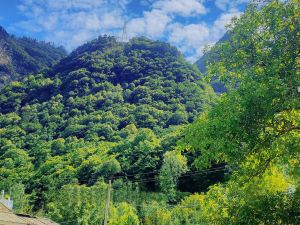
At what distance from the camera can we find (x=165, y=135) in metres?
102

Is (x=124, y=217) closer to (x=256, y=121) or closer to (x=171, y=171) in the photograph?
(x=171, y=171)

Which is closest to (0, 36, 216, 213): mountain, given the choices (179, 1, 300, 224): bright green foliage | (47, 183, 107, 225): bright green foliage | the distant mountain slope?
the distant mountain slope

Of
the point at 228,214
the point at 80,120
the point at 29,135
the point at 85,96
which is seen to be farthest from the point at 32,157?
the point at 228,214

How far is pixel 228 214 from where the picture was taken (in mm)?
12000

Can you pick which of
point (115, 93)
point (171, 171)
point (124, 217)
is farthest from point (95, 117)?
point (124, 217)

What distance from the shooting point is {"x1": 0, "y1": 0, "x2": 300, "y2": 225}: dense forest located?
11.1 m

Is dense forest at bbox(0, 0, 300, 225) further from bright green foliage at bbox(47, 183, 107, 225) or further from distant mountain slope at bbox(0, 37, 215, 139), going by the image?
distant mountain slope at bbox(0, 37, 215, 139)

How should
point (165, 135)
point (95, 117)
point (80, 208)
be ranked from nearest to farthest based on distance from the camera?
point (80, 208), point (165, 135), point (95, 117)

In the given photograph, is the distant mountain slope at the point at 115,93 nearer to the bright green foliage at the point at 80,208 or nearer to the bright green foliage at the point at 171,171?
the bright green foliage at the point at 171,171

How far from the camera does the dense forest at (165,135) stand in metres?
11.1

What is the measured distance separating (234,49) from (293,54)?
181 cm

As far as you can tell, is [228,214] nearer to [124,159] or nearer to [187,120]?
[124,159]

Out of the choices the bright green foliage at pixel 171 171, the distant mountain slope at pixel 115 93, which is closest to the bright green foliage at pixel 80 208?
the bright green foliage at pixel 171 171

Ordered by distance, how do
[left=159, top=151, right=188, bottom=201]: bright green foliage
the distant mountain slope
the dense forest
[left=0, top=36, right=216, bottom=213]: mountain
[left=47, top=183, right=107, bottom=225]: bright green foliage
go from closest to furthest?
1. the dense forest
2. [left=47, top=183, right=107, bottom=225]: bright green foliage
3. [left=159, top=151, right=188, bottom=201]: bright green foliage
4. [left=0, top=36, right=216, bottom=213]: mountain
5. the distant mountain slope
